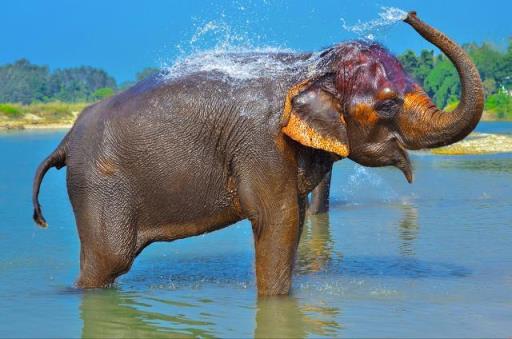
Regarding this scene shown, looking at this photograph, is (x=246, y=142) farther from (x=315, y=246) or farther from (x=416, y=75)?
(x=416, y=75)

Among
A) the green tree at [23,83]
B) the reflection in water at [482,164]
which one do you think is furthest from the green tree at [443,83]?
the reflection in water at [482,164]

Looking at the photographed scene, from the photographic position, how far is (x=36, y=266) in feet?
37.3

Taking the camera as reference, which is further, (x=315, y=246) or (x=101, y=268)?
(x=315, y=246)

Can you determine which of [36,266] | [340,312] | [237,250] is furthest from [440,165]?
[340,312]

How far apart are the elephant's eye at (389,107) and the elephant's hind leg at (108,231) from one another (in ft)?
7.32

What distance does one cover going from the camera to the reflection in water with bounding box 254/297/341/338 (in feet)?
26.6

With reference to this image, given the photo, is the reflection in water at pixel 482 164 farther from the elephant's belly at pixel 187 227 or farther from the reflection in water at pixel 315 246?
the elephant's belly at pixel 187 227

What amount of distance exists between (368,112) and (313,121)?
0.48 metres

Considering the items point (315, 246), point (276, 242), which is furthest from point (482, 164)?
point (276, 242)

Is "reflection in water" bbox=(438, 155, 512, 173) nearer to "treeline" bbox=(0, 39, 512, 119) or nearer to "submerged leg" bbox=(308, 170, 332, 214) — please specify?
"submerged leg" bbox=(308, 170, 332, 214)

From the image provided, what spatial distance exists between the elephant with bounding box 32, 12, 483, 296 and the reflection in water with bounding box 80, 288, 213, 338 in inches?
7.5

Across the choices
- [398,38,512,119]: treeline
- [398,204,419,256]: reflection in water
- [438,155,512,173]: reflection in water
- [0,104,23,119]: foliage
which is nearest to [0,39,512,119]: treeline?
[398,38,512,119]: treeline

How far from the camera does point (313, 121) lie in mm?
8367

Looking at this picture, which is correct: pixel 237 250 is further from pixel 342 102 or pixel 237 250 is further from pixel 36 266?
pixel 342 102
